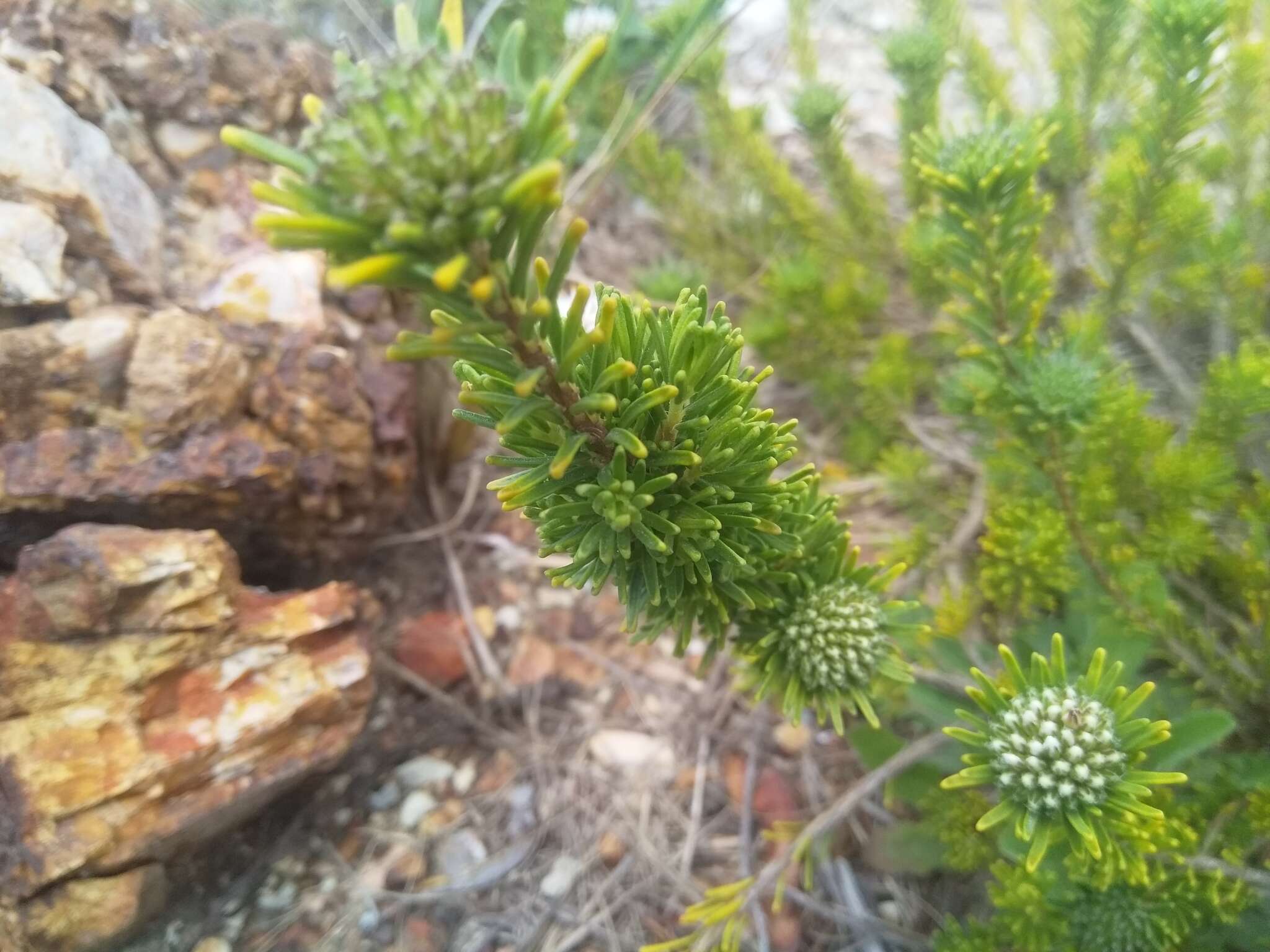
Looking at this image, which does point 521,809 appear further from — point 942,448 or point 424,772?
point 942,448

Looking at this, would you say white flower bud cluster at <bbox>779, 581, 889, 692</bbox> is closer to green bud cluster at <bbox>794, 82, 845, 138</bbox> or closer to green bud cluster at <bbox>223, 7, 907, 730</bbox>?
green bud cluster at <bbox>223, 7, 907, 730</bbox>

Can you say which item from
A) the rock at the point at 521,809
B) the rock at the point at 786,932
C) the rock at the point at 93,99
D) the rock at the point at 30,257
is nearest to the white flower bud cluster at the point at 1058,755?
the rock at the point at 786,932

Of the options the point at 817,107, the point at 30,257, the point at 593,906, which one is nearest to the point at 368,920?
the point at 593,906

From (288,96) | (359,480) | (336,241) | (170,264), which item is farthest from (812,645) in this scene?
(288,96)

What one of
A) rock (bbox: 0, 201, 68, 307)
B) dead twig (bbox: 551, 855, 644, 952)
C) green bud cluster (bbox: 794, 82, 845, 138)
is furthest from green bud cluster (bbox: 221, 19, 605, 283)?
green bud cluster (bbox: 794, 82, 845, 138)

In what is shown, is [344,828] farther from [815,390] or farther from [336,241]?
[815,390]

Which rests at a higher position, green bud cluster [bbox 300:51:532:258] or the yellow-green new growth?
green bud cluster [bbox 300:51:532:258]

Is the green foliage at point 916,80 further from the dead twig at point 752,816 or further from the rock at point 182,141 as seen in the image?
the rock at point 182,141
